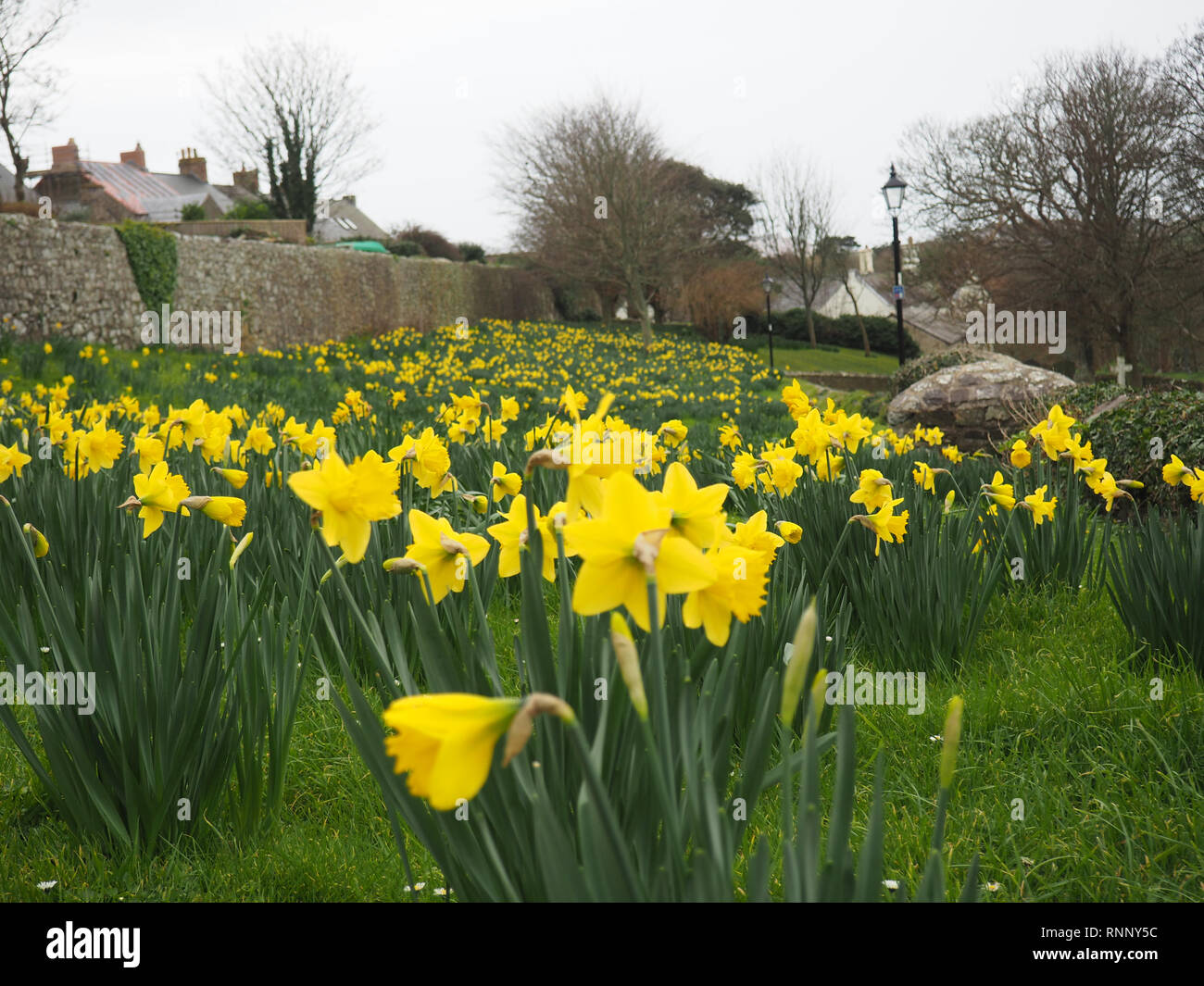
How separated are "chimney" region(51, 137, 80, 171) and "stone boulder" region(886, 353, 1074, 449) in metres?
37.6

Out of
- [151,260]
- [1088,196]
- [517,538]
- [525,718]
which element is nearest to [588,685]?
[517,538]

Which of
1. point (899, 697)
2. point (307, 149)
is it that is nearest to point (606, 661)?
point (899, 697)

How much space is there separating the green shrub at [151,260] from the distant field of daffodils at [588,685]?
10.5 m

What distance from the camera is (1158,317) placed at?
57.2 feet

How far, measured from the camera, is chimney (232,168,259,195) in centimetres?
3547

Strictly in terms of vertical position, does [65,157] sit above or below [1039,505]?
above

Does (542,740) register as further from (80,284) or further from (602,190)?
(602,190)

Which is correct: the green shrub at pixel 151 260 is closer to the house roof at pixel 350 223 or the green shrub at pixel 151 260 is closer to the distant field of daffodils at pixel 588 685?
the distant field of daffodils at pixel 588 685

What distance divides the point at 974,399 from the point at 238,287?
12.2 meters

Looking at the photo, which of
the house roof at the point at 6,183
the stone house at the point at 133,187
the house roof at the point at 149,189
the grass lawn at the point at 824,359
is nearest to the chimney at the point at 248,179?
the stone house at the point at 133,187

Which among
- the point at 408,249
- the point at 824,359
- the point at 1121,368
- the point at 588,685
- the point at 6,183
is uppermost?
the point at 6,183

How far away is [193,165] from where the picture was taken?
1671 inches

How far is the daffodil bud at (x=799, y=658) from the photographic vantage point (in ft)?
2.49

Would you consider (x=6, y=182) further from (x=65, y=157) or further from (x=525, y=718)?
(x=525, y=718)
